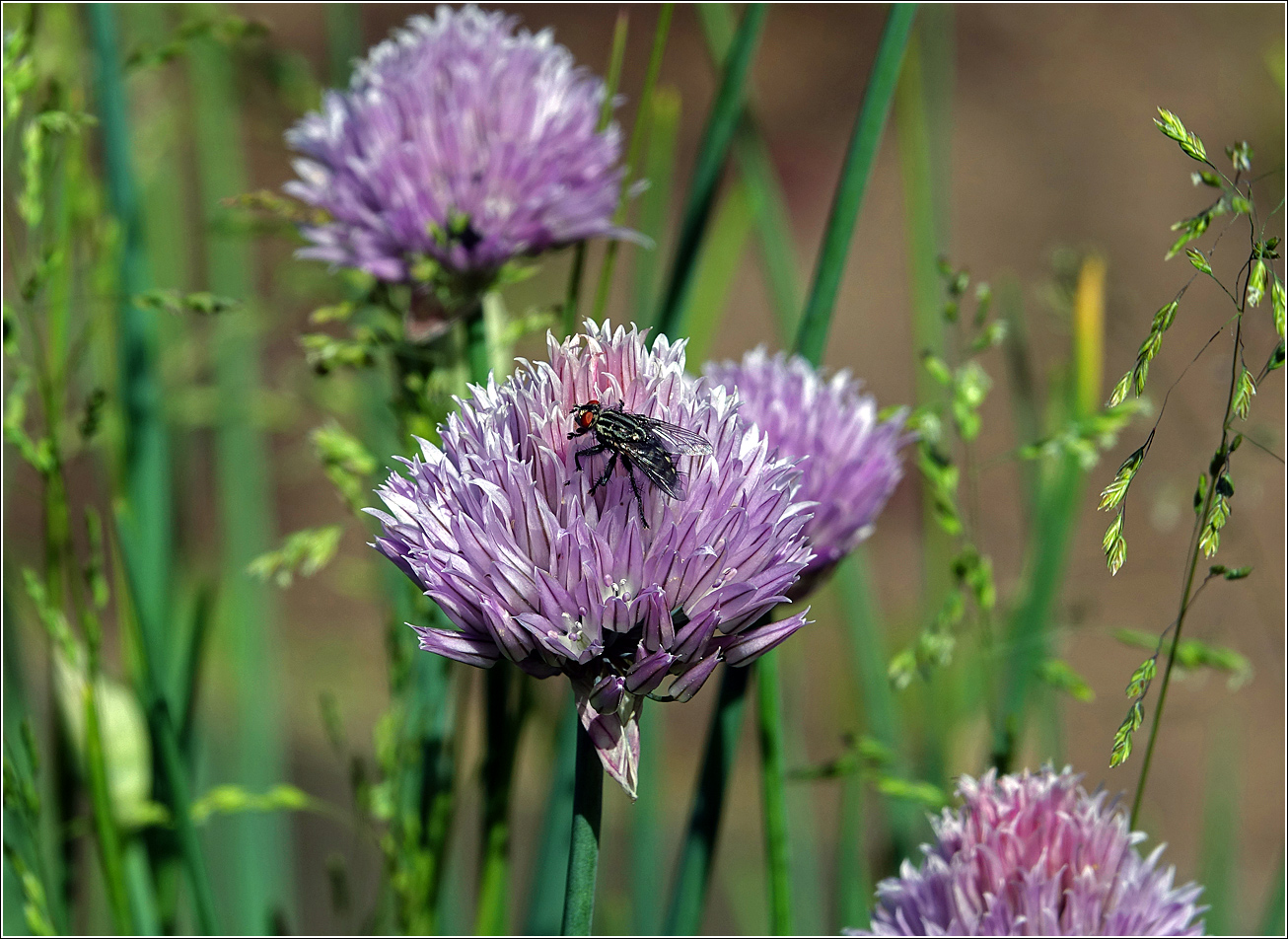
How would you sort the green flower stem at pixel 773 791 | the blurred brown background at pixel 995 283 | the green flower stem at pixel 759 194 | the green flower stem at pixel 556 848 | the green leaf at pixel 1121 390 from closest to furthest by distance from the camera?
the green leaf at pixel 1121 390 < the green flower stem at pixel 773 791 < the green flower stem at pixel 556 848 < the green flower stem at pixel 759 194 < the blurred brown background at pixel 995 283

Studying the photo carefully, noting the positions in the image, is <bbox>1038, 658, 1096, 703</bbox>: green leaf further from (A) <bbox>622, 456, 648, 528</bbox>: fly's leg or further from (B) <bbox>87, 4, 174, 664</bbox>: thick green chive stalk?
(B) <bbox>87, 4, 174, 664</bbox>: thick green chive stalk

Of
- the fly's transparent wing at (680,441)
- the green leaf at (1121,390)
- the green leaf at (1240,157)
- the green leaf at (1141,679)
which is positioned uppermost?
the green leaf at (1240,157)

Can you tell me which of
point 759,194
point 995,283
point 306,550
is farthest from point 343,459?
point 995,283

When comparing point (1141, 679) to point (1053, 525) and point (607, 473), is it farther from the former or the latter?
point (1053, 525)

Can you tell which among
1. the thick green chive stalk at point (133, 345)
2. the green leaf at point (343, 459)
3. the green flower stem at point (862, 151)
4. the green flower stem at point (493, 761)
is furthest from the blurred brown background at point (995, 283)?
the green flower stem at point (862, 151)

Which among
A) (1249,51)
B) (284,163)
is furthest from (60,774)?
(1249,51)

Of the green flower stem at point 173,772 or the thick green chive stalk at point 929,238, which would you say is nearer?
the green flower stem at point 173,772

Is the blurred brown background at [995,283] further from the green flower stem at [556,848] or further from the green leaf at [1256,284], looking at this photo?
the green leaf at [1256,284]
